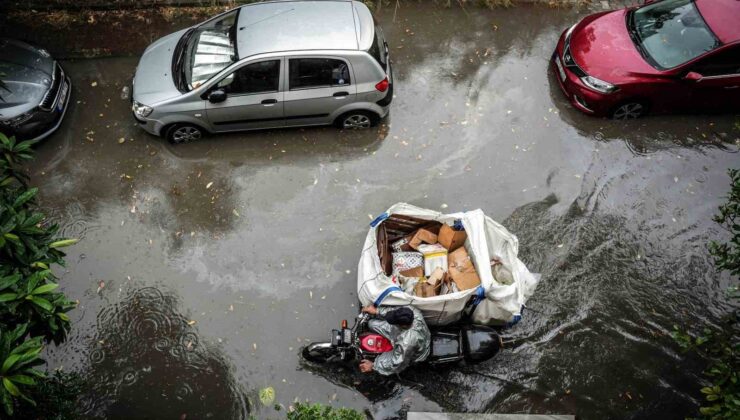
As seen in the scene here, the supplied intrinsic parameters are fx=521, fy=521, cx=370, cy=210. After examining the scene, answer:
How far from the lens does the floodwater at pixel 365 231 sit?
678cm

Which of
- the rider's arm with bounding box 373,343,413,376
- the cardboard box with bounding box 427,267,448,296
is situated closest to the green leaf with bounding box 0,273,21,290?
the rider's arm with bounding box 373,343,413,376

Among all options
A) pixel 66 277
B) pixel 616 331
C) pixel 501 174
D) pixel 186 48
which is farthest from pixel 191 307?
pixel 616 331

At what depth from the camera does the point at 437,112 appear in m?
9.32

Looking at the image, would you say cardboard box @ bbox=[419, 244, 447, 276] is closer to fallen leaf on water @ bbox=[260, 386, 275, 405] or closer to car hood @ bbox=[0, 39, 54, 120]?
fallen leaf on water @ bbox=[260, 386, 275, 405]

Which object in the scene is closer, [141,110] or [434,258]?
[434,258]

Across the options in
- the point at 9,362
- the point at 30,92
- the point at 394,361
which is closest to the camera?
the point at 9,362

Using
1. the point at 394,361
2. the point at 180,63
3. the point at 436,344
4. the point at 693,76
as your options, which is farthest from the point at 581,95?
the point at 180,63

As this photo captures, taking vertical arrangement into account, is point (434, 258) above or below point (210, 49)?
below

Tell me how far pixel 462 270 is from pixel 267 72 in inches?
163

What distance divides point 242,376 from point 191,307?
126 cm

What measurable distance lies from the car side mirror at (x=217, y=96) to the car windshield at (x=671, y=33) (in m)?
6.93

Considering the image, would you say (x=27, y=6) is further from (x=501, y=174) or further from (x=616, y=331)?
(x=616, y=331)

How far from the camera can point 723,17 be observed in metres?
8.56

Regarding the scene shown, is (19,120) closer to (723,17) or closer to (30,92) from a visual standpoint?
(30,92)
